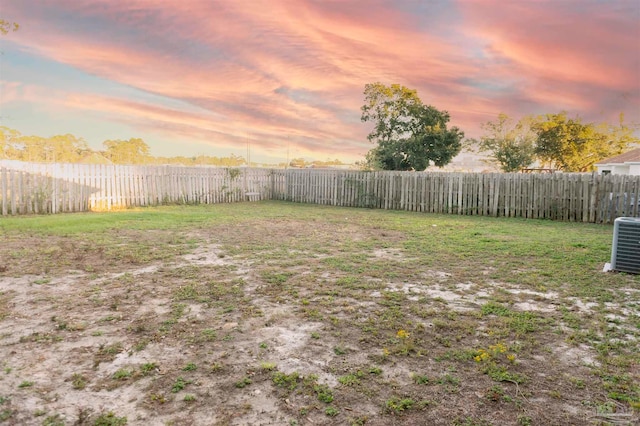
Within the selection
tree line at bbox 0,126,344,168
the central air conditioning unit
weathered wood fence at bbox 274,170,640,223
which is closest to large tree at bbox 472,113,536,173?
tree line at bbox 0,126,344,168

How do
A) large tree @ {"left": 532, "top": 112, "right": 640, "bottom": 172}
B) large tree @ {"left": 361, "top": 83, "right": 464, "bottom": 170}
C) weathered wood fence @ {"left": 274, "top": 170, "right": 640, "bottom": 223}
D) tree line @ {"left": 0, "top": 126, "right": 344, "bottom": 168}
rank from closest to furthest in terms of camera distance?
weathered wood fence @ {"left": 274, "top": 170, "right": 640, "bottom": 223}, tree line @ {"left": 0, "top": 126, "right": 344, "bottom": 168}, large tree @ {"left": 361, "top": 83, "right": 464, "bottom": 170}, large tree @ {"left": 532, "top": 112, "right": 640, "bottom": 172}

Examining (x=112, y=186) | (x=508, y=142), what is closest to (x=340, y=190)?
(x=112, y=186)

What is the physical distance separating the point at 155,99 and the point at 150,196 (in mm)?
5950

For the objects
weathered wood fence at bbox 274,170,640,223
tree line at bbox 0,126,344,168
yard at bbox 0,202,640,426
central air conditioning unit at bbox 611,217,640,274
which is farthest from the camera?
tree line at bbox 0,126,344,168

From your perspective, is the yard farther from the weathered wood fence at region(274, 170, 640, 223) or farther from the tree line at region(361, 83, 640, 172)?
the tree line at region(361, 83, 640, 172)

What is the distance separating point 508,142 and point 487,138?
1.99 meters

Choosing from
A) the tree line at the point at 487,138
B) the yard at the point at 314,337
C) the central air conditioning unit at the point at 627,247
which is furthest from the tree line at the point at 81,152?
the central air conditioning unit at the point at 627,247

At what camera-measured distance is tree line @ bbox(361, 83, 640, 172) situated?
22.1m

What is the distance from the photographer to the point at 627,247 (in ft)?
18.1

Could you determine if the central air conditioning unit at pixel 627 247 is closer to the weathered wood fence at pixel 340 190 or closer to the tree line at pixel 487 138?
the weathered wood fence at pixel 340 190

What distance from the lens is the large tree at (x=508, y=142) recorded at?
3409 centimetres

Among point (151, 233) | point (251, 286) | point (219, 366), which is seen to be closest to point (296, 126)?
point (151, 233)

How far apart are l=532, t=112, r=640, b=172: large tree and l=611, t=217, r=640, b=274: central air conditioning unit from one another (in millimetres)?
32547

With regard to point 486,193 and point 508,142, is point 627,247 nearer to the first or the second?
point 486,193
